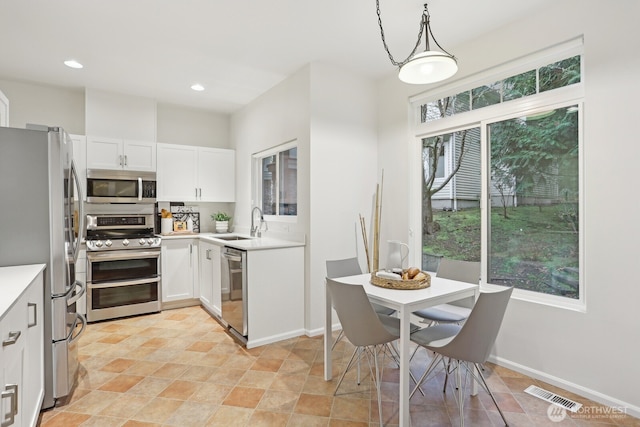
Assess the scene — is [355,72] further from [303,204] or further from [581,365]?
[581,365]

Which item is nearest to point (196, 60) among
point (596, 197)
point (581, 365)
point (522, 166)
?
point (522, 166)

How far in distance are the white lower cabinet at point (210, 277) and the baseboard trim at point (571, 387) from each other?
286cm

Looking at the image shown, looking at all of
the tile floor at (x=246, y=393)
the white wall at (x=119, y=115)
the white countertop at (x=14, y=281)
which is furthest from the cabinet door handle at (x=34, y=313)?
the white wall at (x=119, y=115)

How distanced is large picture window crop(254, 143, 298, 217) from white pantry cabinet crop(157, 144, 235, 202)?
0.65m

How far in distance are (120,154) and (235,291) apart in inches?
96.7

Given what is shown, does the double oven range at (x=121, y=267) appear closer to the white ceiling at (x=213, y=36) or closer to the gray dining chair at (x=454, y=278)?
the white ceiling at (x=213, y=36)

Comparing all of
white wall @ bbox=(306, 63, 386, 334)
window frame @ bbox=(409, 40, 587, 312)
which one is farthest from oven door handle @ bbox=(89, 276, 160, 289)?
window frame @ bbox=(409, 40, 587, 312)

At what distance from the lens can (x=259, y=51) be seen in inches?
127

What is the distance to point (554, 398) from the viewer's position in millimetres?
2248

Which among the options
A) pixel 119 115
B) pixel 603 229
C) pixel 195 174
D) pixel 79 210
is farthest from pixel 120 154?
pixel 603 229

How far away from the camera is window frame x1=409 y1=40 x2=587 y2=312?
93.7 inches

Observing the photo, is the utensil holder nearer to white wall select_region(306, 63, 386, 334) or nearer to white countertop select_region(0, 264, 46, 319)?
white wall select_region(306, 63, 386, 334)

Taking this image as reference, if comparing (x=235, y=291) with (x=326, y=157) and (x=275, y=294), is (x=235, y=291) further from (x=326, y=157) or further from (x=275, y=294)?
(x=326, y=157)

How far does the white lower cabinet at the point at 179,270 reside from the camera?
424 cm
